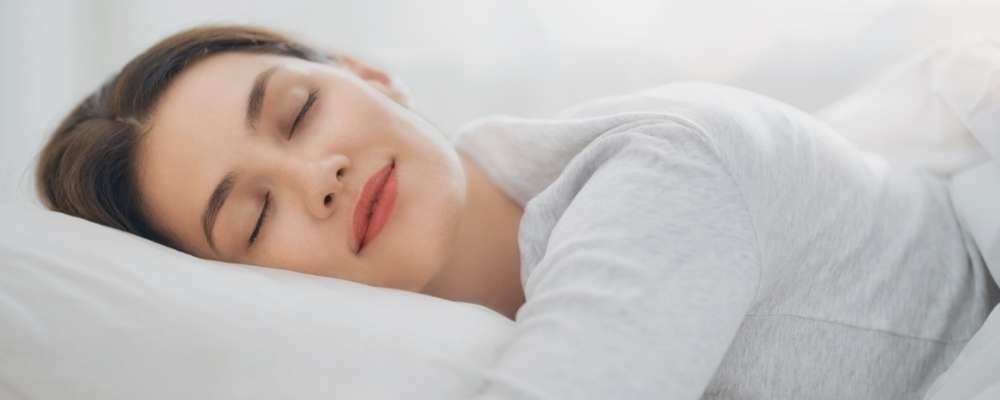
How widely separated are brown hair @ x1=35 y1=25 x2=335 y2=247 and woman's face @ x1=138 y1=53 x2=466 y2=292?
0.02 metres

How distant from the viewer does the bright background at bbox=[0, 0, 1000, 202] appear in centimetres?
136

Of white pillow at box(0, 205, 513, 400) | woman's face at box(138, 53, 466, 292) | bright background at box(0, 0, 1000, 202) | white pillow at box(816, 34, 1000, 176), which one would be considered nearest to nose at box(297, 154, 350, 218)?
woman's face at box(138, 53, 466, 292)

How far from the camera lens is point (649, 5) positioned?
4.75 feet

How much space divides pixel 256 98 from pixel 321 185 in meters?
0.12

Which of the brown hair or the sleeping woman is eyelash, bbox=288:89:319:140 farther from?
the brown hair

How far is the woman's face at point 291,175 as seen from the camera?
0.92m

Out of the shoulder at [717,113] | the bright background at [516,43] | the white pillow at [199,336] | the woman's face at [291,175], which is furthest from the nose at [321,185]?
the bright background at [516,43]

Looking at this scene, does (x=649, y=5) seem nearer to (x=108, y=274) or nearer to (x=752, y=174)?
(x=752, y=174)

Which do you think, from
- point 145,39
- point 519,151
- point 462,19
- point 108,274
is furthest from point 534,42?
point 108,274

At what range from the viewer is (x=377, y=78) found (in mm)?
1159

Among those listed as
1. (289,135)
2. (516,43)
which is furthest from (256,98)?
(516,43)

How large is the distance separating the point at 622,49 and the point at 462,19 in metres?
0.26

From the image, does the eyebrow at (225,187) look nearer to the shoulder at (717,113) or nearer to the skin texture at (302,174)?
the skin texture at (302,174)

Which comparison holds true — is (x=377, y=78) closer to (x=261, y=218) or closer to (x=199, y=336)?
(x=261, y=218)
